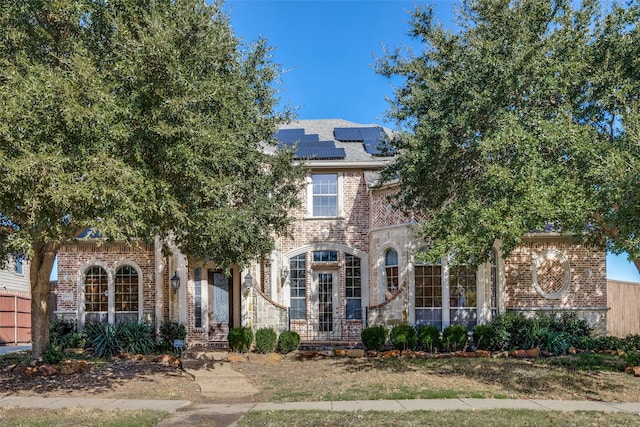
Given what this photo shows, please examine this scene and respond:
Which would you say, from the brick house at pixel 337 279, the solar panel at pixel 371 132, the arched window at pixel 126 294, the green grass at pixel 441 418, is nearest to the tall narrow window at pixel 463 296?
the brick house at pixel 337 279

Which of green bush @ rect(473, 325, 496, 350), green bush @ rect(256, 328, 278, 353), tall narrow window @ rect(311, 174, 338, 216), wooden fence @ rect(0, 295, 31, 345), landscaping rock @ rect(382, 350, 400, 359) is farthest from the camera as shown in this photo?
wooden fence @ rect(0, 295, 31, 345)

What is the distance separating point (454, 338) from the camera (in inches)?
639

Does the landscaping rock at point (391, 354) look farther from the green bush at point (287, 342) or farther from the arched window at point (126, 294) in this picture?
the arched window at point (126, 294)

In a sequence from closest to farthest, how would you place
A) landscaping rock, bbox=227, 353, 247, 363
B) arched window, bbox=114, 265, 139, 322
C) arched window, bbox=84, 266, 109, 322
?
landscaping rock, bbox=227, 353, 247, 363 < arched window, bbox=114, 265, 139, 322 < arched window, bbox=84, 266, 109, 322

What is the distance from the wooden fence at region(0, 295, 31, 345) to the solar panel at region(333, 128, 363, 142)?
15210 mm

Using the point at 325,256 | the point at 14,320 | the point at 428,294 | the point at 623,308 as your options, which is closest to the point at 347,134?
the point at 325,256

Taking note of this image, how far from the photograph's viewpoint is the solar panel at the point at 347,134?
70.8 feet

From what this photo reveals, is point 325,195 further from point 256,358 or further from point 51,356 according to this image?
point 51,356

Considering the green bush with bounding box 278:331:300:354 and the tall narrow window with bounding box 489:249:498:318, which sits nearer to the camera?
the green bush with bounding box 278:331:300:354

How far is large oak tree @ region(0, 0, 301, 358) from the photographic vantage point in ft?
29.7

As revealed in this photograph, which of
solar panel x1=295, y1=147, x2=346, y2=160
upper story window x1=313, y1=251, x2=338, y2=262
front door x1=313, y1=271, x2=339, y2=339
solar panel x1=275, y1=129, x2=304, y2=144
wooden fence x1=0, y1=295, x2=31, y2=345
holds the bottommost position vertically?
wooden fence x1=0, y1=295, x2=31, y2=345

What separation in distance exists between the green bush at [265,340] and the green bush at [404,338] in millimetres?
3240

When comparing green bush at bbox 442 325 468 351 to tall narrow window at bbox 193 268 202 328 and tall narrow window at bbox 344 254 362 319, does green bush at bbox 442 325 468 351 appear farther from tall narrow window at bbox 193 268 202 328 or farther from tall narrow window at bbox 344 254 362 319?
tall narrow window at bbox 193 268 202 328

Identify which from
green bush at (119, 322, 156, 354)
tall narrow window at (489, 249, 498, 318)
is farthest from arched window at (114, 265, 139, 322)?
tall narrow window at (489, 249, 498, 318)
